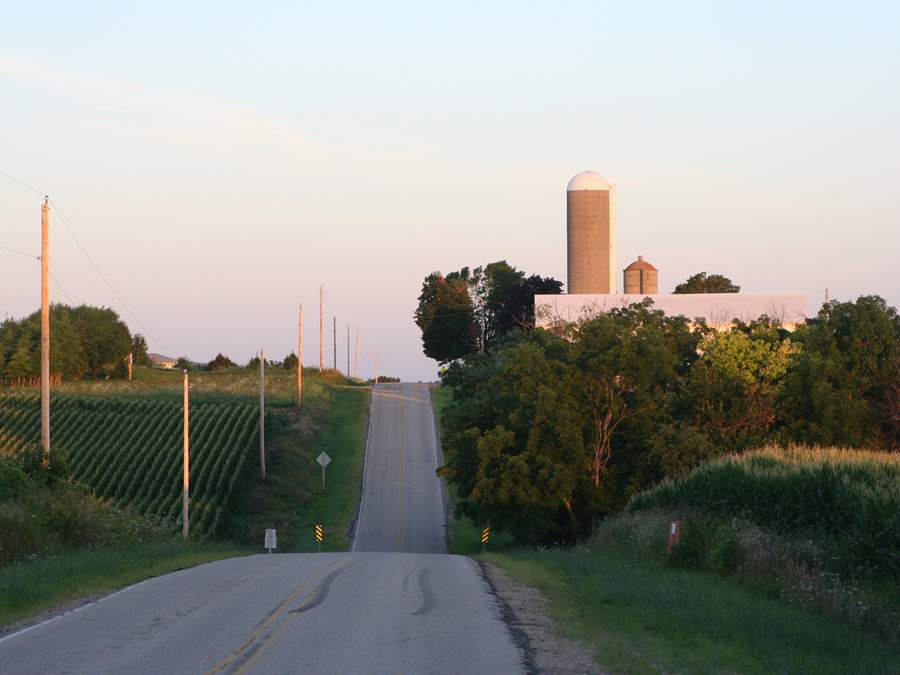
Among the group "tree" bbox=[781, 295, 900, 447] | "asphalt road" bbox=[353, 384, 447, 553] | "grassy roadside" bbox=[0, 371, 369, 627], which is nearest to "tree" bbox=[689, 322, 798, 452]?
"tree" bbox=[781, 295, 900, 447]

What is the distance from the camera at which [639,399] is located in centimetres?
4588

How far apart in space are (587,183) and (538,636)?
6962cm

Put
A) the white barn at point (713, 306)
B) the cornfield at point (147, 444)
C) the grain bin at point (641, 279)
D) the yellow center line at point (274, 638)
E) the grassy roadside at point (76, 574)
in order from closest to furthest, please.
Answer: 1. the yellow center line at point (274, 638)
2. the grassy roadside at point (76, 574)
3. the cornfield at point (147, 444)
4. the white barn at point (713, 306)
5. the grain bin at point (641, 279)

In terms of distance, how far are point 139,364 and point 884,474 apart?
132 m

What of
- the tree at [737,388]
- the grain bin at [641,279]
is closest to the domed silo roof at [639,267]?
the grain bin at [641,279]

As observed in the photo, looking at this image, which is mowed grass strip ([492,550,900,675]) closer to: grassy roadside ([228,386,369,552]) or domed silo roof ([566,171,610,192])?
grassy roadside ([228,386,369,552])

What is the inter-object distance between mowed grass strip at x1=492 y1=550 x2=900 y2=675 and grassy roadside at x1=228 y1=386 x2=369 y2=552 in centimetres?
3672

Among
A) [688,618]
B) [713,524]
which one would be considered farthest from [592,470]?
[688,618]

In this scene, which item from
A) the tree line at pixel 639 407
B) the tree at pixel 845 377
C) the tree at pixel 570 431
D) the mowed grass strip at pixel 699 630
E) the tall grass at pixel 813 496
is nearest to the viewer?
the mowed grass strip at pixel 699 630

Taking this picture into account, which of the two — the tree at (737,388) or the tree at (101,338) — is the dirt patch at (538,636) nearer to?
the tree at (737,388)

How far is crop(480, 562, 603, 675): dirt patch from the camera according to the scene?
1165 cm

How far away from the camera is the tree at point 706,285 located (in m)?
124

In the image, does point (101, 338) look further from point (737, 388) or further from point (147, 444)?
point (737, 388)

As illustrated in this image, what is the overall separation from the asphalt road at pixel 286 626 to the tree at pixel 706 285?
10347cm
